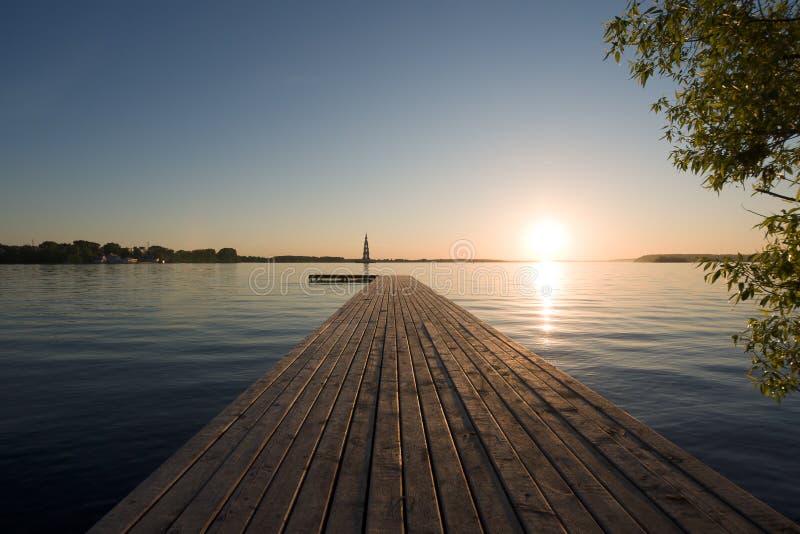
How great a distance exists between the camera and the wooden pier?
2.56 metres

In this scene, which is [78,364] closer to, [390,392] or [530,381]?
[390,392]

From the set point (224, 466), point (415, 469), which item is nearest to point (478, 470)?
point (415, 469)

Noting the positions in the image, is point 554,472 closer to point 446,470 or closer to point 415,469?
point 446,470

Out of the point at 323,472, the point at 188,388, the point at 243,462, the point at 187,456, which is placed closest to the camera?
the point at 323,472

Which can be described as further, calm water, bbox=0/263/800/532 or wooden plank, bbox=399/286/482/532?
calm water, bbox=0/263/800/532

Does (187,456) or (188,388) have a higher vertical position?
(187,456)

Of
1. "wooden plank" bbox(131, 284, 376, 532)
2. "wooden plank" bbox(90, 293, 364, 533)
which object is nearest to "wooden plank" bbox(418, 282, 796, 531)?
"wooden plank" bbox(131, 284, 376, 532)

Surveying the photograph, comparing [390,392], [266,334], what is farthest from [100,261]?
[390,392]

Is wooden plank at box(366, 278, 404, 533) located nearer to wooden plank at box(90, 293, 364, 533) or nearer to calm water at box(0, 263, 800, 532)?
wooden plank at box(90, 293, 364, 533)

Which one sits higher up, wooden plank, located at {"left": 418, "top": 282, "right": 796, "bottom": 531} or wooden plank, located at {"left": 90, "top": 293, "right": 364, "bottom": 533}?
wooden plank, located at {"left": 418, "top": 282, "right": 796, "bottom": 531}

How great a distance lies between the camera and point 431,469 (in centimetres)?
322

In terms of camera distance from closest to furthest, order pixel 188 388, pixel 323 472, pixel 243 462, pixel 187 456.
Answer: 1. pixel 323 472
2. pixel 243 462
3. pixel 187 456
4. pixel 188 388

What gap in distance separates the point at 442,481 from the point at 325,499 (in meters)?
0.86

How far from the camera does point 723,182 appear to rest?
12.3ft
